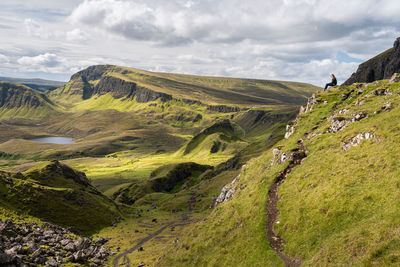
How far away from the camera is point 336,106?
233 ft

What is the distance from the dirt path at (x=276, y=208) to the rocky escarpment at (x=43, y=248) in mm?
40045

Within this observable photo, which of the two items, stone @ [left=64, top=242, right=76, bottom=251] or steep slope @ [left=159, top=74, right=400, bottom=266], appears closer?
steep slope @ [left=159, top=74, right=400, bottom=266]

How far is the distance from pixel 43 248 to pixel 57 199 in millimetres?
54634

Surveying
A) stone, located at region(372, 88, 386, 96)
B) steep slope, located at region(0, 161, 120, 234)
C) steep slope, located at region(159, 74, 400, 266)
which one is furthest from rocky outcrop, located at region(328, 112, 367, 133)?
steep slope, located at region(0, 161, 120, 234)

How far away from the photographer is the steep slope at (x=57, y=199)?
95.2 meters

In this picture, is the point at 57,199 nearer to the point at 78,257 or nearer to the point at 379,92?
the point at 78,257

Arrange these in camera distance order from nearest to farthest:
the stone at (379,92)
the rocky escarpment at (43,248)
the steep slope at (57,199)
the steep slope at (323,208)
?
the steep slope at (323,208) < the rocky escarpment at (43,248) < the stone at (379,92) < the steep slope at (57,199)

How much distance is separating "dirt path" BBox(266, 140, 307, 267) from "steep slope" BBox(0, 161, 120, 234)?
90.7 metres

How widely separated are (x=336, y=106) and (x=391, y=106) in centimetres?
2453

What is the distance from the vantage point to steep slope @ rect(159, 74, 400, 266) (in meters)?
25.0

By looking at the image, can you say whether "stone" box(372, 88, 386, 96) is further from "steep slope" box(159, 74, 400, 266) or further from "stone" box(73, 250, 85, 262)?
"stone" box(73, 250, 85, 262)

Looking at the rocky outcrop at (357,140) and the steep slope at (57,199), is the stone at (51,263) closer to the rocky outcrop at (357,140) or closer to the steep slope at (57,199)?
the steep slope at (57,199)

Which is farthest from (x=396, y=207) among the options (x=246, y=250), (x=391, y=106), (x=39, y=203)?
(x=39, y=203)

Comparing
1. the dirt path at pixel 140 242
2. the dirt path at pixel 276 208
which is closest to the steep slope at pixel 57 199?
the dirt path at pixel 140 242
